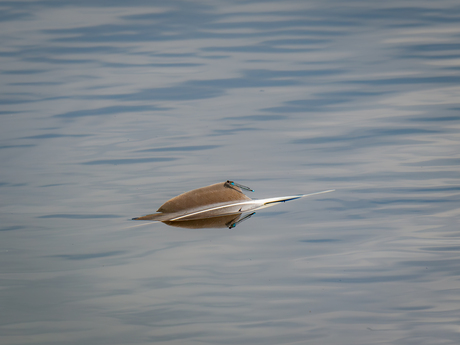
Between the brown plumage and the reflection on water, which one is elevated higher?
the brown plumage

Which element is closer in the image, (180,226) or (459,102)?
(180,226)

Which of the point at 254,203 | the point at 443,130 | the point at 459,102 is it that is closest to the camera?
the point at 254,203

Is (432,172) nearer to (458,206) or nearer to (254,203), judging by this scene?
(458,206)

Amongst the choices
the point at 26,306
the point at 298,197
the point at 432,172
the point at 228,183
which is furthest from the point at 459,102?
the point at 26,306

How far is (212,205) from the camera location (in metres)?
4.83

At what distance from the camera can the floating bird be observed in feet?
15.3

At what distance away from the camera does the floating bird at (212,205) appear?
468 cm

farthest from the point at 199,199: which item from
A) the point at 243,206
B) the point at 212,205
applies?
the point at 243,206

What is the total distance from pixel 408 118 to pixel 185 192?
329 centimetres

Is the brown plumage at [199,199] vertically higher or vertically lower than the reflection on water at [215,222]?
higher

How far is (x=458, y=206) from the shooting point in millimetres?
4750

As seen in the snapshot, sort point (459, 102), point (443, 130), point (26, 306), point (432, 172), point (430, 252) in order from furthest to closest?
point (459, 102) → point (443, 130) → point (432, 172) → point (430, 252) → point (26, 306)

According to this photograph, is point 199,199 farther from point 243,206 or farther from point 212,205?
point 243,206

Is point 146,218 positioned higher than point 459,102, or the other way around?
point 459,102
